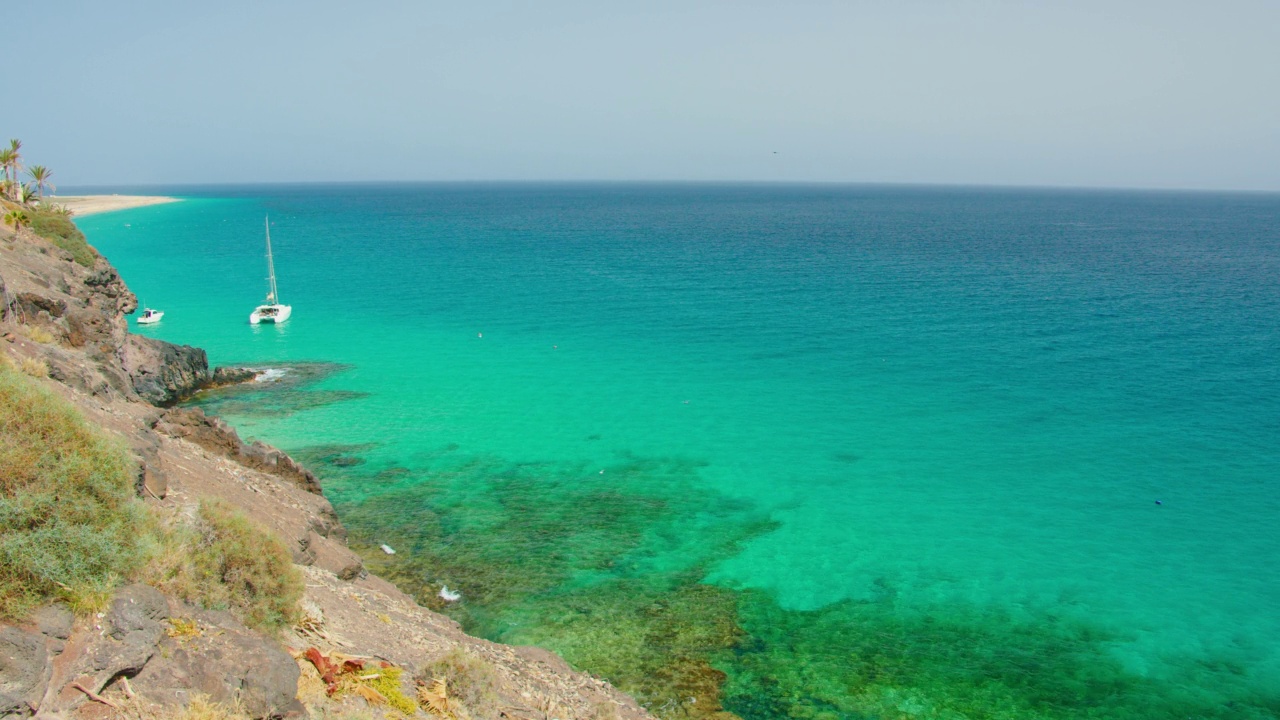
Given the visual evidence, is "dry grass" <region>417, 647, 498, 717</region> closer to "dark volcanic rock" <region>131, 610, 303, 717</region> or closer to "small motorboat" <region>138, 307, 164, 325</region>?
"dark volcanic rock" <region>131, 610, 303, 717</region>

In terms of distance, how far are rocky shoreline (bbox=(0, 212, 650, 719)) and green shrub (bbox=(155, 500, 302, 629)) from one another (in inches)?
18.1

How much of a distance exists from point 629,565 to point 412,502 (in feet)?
32.5

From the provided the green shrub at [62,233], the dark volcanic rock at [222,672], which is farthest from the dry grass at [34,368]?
the green shrub at [62,233]

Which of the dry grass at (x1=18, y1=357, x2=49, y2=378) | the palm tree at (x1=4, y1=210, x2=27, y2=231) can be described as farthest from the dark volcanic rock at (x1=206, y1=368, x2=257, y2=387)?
the dry grass at (x1=18, y1=357, x2=49, y2=378)

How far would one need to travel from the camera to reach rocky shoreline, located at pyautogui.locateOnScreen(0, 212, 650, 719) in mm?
10602

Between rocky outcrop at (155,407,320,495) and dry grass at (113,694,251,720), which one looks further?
rocky outcrop at (155,407,320,495)

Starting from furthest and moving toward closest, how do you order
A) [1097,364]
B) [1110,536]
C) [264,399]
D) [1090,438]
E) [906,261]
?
[906,261] → [1097,364] → [264,399] → [1090,438] → [1110,536]

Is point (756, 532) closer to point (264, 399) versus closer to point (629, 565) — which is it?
point (629, 565)

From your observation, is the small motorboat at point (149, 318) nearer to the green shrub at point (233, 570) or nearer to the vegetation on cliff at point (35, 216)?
the vegetation on cliff at point (35, 216)

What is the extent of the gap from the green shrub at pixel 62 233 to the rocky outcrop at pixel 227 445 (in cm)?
2491

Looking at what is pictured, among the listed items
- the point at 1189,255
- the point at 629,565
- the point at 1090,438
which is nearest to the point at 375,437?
the point at 629,565

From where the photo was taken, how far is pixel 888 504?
3259 cm

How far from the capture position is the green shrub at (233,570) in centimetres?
1327

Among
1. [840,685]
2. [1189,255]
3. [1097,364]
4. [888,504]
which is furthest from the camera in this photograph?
[1189,255]
